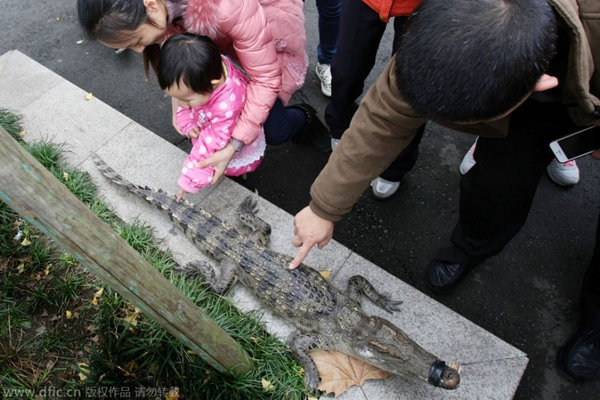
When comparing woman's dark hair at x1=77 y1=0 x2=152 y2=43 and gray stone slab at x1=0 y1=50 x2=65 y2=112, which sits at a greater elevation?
woman's dark hair at x1=77 y1=0 x2=152 y2=43

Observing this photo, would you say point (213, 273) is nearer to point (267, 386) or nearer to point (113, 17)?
point (267, 386)

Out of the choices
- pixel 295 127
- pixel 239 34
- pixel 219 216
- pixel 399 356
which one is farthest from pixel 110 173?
pixel 399 356

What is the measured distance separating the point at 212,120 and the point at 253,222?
0.78 m

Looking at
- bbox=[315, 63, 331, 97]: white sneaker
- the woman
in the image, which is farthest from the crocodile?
bbox=[315, 63, 331, 97]: white sneaker

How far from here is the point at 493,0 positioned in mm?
1156

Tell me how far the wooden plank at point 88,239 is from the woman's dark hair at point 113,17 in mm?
1188

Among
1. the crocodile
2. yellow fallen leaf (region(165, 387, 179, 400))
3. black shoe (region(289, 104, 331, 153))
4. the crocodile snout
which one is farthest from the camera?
black shoe (region(289, 104, 331, 153))

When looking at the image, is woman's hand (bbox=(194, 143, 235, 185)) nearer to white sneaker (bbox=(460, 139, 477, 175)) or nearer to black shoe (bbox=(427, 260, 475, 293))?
black shoe (bbox=(427, 260, 475, 293))

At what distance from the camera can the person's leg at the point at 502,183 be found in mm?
1823

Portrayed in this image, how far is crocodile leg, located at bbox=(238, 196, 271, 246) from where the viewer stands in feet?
9.33

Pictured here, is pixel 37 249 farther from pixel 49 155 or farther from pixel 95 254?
pixel 95 254

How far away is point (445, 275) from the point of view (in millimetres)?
2885

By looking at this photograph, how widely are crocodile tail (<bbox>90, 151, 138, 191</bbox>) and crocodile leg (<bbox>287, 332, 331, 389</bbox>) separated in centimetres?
167

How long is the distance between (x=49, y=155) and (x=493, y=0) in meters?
3.27
